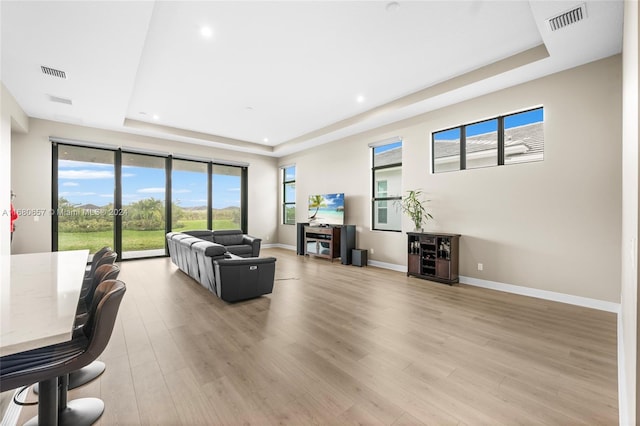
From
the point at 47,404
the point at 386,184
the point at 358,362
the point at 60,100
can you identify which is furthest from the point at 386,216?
the point at 60,100

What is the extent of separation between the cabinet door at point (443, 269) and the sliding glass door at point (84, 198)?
24.0 ft

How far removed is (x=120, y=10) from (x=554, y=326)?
544 centimetres

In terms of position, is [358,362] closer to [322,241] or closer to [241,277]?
[241,277]

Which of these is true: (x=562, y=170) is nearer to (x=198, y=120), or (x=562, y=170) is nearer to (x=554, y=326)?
(x=554, y=326)

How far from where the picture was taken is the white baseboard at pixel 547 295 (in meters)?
Answer: 3.45

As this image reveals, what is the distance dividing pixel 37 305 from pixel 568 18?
15.4 feet

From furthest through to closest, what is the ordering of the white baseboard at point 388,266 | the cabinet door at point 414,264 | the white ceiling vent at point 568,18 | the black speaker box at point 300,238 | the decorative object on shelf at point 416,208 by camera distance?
1. the black speaker box at point 300,238
2. the white baseboard at point 388,266
3. the decorative object on shelf at point 416,208
4. the cabinet door at point 414,264
5. the white ceiling vent at point 568,18

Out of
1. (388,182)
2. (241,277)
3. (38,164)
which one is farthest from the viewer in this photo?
(388,182)

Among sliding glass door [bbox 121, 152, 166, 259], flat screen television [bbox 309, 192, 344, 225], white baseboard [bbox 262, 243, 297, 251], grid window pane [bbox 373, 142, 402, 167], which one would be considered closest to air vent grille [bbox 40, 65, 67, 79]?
sliding glass door [bbox 121, 152, 166, 259]

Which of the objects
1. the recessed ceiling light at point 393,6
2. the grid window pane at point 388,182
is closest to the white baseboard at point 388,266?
the grid window pane at point 388,182

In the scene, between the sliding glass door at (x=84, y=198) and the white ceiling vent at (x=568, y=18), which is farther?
the sliding glass door at (x=84, y=198)

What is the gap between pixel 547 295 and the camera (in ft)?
12.7

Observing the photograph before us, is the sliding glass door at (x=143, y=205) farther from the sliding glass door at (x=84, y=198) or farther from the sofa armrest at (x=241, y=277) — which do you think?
the sofa armrest at (x=241, y=277)

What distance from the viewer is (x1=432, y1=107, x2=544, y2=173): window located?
4129 millimetres
